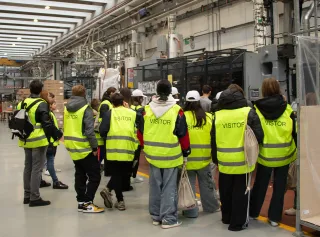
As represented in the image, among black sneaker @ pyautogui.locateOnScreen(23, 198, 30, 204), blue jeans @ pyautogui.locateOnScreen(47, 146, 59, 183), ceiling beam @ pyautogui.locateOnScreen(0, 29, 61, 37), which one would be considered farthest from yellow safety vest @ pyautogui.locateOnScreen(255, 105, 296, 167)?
ceiling beam @ pyautogui.locateOnScreen(0, 29, 61, 37)

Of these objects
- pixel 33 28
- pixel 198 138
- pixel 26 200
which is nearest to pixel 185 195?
pixel 198 138

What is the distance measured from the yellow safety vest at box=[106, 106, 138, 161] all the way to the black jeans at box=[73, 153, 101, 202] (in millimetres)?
207

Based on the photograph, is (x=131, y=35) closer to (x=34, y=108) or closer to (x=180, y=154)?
(x=34, y=108)

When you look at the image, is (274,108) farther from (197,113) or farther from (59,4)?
(59,4)

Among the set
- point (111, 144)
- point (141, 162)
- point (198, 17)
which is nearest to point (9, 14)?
point (198, 17)

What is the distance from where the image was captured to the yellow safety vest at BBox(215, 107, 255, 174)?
10.8 ft

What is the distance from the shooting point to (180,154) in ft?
11.6

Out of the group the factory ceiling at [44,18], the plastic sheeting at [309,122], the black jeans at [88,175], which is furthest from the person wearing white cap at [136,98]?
the factory ceiling at [44,18]

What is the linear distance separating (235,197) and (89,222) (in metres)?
1.64

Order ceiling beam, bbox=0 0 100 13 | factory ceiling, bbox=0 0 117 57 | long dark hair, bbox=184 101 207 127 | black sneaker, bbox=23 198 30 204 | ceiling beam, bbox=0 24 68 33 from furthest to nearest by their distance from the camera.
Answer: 1. ceiling beam, bbox=0 24 68 33
2. factory ceiling, bbox=0 0 117 57
3. ceiling beam, bbox=0 0 100 13
4. black sneaker, bbox=23 198 30 204
5. long dark hair, bbox=184 101 207 127

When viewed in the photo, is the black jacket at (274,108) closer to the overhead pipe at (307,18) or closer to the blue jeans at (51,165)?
the overhead pipe at (307,18)

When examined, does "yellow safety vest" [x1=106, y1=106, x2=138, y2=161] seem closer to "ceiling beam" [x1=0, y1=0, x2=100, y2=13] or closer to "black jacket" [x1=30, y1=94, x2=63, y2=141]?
"black jacket" [x1=30, y1=94, x2=63, y2=141]

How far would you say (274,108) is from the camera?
11.0 ft

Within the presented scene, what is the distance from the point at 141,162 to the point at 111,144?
3.41 m
